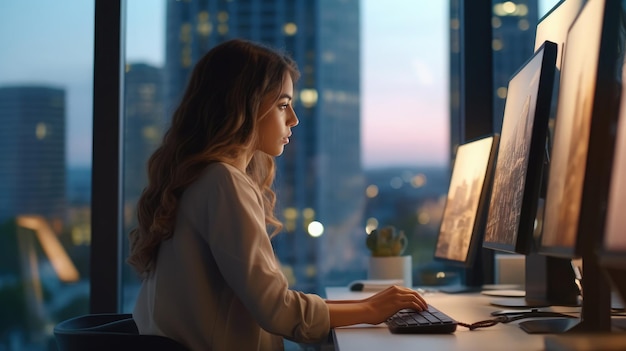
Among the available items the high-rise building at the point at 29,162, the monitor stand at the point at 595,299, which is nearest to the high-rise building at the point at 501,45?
the high-rise building at the point at 29,162

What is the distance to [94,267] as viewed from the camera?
294 cm

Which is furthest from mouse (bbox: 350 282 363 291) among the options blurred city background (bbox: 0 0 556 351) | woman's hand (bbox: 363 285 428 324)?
woman's hand (bbox: 363 285 428 324)

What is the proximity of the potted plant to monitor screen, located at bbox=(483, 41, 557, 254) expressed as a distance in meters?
0.79

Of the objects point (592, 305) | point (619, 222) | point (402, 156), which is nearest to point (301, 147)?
point (402, 156)

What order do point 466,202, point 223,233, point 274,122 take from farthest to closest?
1. point 466,202
2. point 274,122
3. point 223,233

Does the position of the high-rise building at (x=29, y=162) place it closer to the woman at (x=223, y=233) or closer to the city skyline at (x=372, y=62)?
the city skyline at (x=372, y=62)

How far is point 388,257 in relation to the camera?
2.74 metres

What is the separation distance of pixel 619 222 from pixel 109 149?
7.59 feet

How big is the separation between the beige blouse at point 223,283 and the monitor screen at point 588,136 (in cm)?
51

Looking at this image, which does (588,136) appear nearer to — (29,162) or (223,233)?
(223,233)

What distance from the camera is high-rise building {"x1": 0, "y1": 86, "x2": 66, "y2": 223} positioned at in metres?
3.01

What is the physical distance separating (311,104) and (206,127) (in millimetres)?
1478

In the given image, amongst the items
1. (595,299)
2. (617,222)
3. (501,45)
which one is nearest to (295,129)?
(501,45)

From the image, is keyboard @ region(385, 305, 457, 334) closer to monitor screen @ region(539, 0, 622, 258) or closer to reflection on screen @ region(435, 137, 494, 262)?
monitor screen @ region(539, 0, 622, 258)
